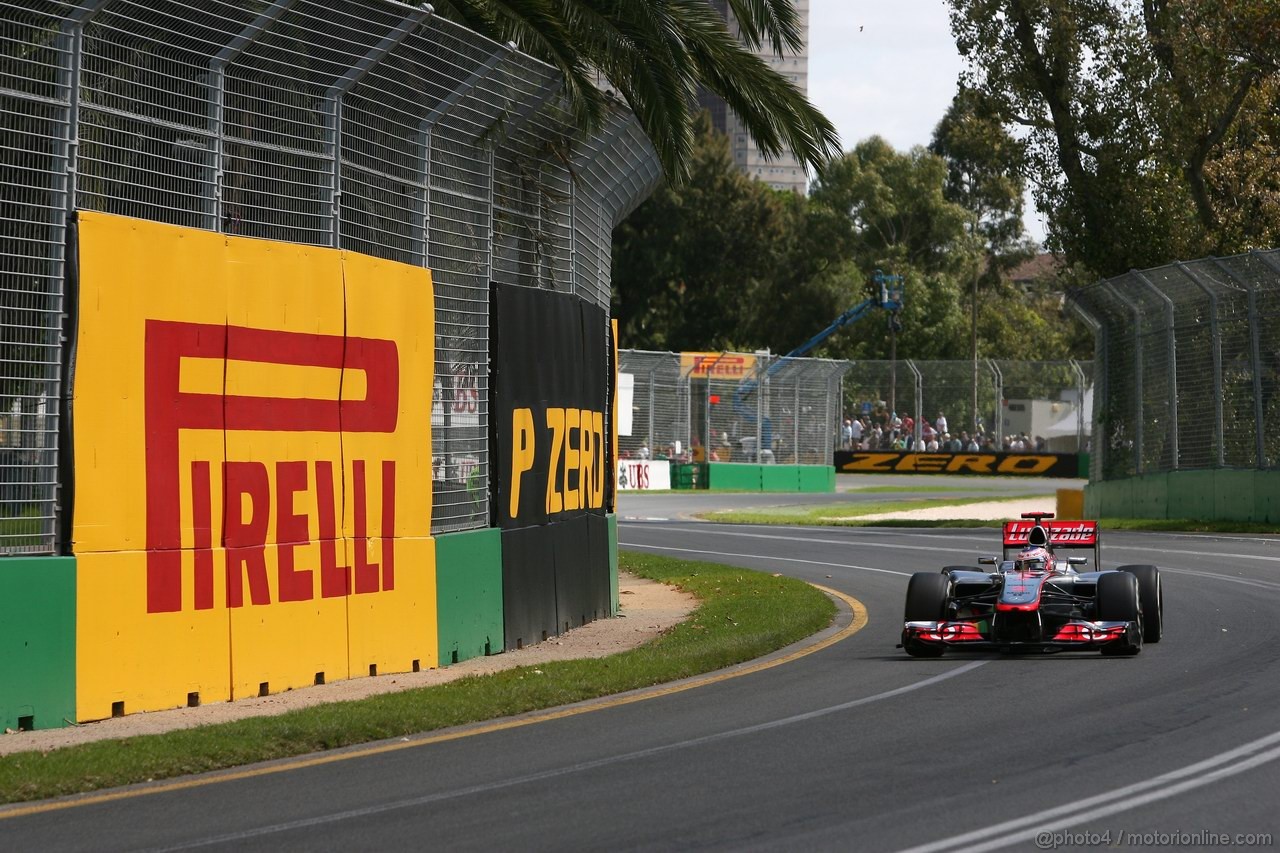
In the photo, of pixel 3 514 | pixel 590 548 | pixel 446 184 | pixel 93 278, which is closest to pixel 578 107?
pixel 446 184

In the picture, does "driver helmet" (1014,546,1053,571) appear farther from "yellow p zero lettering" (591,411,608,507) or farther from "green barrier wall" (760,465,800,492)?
"green barrier wall" (760,465,800,492)

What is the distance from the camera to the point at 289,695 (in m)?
10.2

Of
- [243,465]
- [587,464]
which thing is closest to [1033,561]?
[587,464]

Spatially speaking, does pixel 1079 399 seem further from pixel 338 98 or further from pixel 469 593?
pixel 338 98

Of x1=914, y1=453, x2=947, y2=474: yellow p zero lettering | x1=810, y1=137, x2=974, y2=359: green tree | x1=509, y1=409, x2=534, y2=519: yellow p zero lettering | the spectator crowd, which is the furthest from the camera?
x1=810, y1=137, x2=974, y2=359: green tree

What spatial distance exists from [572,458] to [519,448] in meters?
1.26

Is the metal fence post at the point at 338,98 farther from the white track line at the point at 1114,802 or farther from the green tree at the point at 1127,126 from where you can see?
the green tree at the point at 1127,126

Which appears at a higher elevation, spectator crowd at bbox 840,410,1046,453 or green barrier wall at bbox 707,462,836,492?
spectator crowd at bbox 840,410,1046,453

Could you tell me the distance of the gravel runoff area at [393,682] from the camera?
28.5 feet

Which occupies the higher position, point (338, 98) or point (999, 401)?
point (338, 98)

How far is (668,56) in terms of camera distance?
1529 centimetres

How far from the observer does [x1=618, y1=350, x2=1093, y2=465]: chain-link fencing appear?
46719 millimetres

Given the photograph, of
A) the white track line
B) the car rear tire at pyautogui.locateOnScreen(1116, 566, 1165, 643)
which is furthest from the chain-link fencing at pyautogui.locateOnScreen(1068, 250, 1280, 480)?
the white track line

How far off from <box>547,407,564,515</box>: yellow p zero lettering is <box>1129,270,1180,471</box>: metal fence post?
1516 cm
